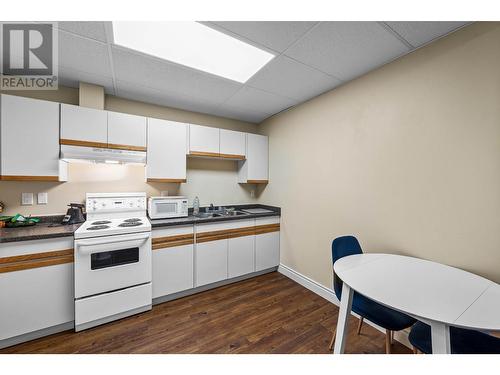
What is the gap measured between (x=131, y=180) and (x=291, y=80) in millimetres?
2361

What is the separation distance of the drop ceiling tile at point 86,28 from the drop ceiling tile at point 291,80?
133 centimetres

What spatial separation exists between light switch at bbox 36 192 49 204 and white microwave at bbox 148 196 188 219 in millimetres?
1050

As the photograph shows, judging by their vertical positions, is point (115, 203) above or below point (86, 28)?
below

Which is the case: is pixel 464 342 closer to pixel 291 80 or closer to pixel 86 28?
pixel 291 80

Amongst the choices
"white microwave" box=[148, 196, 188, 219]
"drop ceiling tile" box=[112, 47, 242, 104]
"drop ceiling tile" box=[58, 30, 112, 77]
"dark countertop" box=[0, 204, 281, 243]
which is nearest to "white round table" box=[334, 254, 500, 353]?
"dark countertop" box=[0, 204, 281, 243]

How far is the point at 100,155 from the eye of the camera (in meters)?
2.23

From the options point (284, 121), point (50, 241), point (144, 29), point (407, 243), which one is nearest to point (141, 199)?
point (50, 241)

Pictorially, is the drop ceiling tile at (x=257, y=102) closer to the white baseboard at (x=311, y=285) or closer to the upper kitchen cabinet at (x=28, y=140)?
the upper kitchen cabinet at (x=28, y=140)

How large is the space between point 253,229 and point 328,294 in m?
1.24

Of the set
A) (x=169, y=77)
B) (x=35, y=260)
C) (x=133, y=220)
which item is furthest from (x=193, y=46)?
(x=35, y=260)

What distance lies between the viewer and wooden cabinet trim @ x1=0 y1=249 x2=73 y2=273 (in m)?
Result: 1.66

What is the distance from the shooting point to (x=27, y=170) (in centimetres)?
198

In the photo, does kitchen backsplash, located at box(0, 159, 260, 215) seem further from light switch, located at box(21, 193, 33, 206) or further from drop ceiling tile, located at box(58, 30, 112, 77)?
drop ceiling tile, located at box(58, 30, 112, 77)
